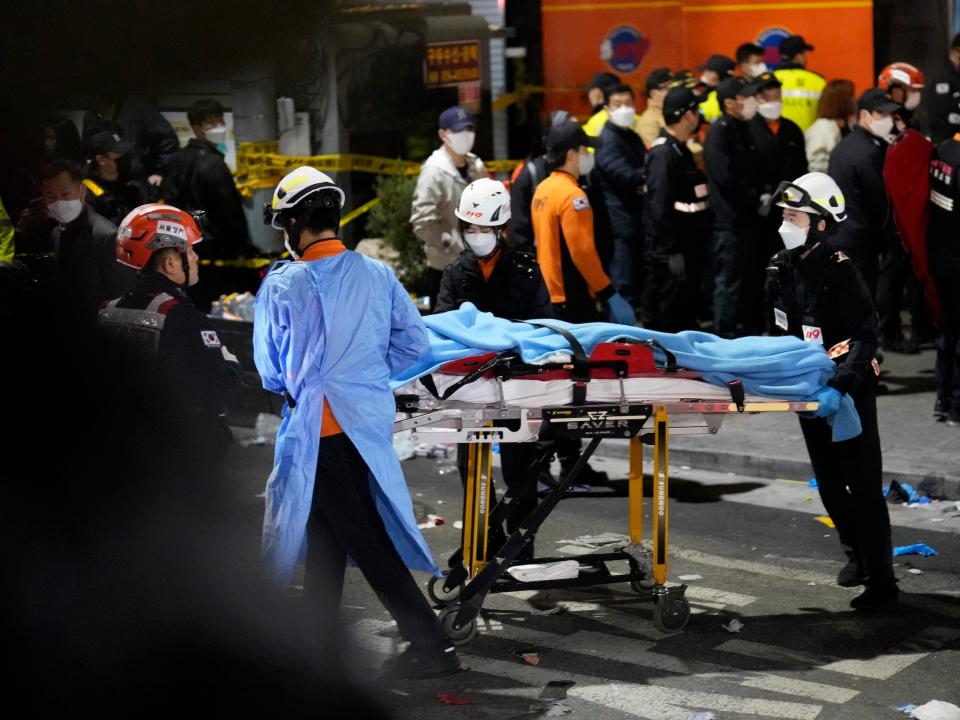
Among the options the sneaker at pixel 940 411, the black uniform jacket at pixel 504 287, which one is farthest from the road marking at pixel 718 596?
the sneaker at pixel 940 411

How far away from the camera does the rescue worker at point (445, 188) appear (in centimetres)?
944

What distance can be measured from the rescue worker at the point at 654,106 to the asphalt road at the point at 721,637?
5.73 meters

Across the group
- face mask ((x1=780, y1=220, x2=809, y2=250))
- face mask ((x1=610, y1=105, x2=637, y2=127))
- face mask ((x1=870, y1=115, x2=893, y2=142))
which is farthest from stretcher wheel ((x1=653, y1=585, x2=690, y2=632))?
face mask ((x1=610, y1=105, x2=637, y2=127))

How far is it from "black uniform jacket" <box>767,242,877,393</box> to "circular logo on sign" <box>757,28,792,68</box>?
8.95 meters

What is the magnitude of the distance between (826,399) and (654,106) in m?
7.42

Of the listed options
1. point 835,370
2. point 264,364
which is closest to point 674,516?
point 835,370

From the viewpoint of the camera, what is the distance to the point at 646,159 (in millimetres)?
10648

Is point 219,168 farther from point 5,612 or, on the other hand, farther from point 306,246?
point 5,612

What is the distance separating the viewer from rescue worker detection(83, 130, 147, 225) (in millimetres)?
9883

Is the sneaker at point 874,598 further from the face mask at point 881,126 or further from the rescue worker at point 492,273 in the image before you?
the face mask at point 881,126

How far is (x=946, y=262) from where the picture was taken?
883cm

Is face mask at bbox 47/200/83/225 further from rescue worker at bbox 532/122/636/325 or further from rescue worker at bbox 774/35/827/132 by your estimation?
rescue worker at bbox 774/35/827/132

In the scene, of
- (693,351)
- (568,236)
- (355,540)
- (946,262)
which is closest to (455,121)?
(568,236)

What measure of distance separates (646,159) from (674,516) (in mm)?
3913
